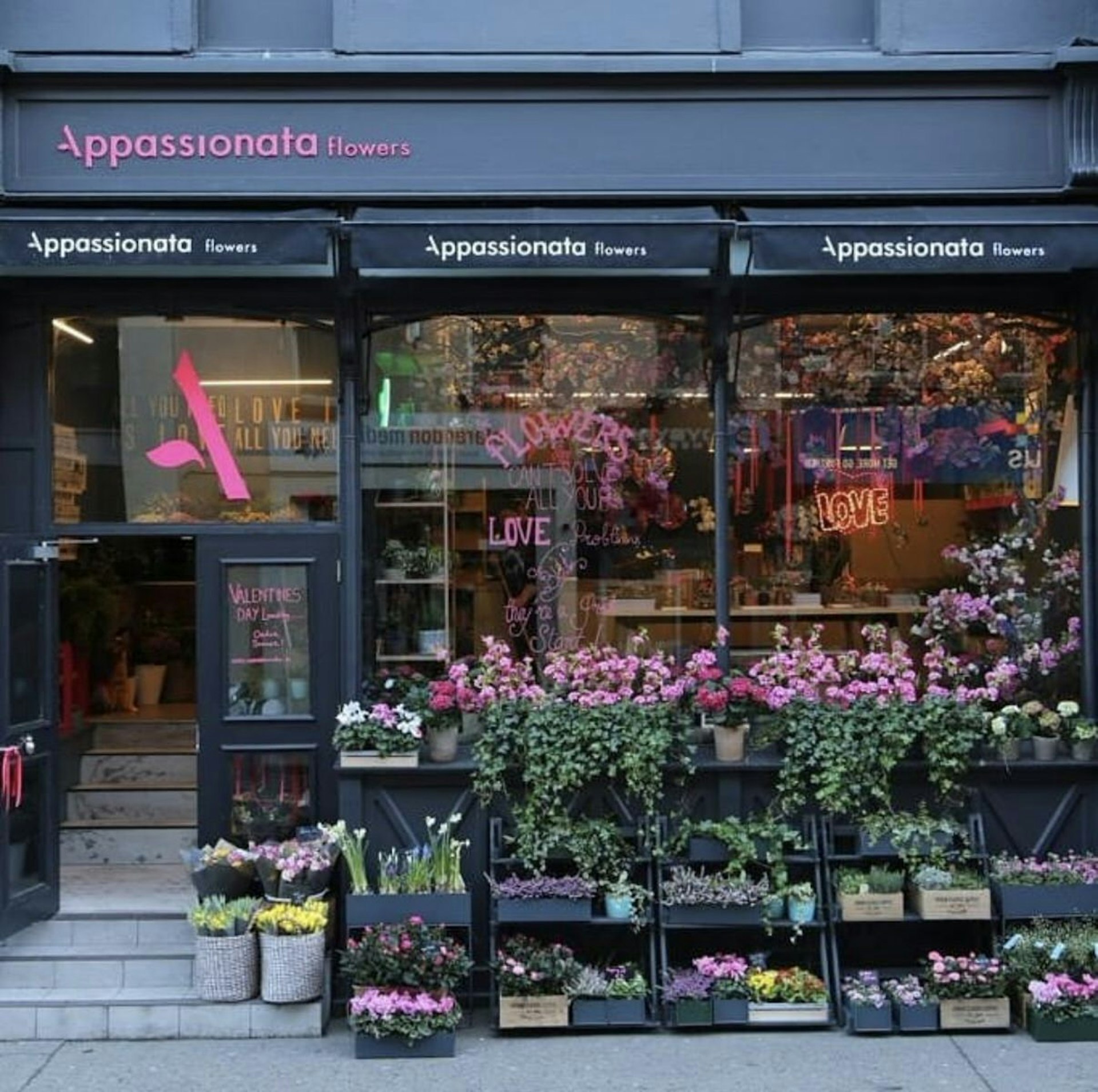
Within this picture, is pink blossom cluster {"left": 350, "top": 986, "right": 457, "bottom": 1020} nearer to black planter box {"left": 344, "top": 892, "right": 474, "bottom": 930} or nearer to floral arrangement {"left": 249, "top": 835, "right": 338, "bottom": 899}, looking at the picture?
black planter box {"left": 344, "top": 892, "right": 474, "bottom": 930}

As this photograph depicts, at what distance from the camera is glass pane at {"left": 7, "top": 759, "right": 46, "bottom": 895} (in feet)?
22.8

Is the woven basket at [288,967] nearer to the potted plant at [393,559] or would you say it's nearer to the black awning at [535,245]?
the potted plant at [393,559]

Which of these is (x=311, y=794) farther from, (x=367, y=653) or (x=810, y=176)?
(x=810, y=176)

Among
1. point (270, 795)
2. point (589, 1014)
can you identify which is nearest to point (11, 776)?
point (270, 795)

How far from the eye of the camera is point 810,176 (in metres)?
7.00

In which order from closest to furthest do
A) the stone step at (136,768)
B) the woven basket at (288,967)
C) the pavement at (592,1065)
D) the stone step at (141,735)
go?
the pavement at (592,1065)
the woven basket at (288,967)
the stone step at (136,768)
the stone step at (141,735)

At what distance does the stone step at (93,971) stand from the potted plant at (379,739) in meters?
1.32

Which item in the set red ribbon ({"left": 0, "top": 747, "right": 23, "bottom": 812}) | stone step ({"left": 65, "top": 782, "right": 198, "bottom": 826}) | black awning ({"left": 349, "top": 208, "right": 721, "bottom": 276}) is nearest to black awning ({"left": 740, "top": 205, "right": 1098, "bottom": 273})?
black awning ({"left": 349, "top": 208, "right": 721, "bottom": 276})

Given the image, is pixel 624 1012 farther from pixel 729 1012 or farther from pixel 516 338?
pixel 516 338

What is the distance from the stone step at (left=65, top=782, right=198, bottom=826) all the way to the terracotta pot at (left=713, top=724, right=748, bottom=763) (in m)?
3.71

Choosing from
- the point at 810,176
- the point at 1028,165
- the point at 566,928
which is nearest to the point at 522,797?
the point at 566,928

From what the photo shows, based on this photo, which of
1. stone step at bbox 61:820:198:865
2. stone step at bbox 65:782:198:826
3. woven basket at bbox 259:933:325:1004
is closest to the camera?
woven basket at bbox 259:933:325:1004

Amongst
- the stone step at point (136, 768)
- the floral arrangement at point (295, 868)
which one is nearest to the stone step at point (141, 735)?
the stone step at point (136, 768)

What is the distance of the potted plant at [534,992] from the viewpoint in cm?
625
